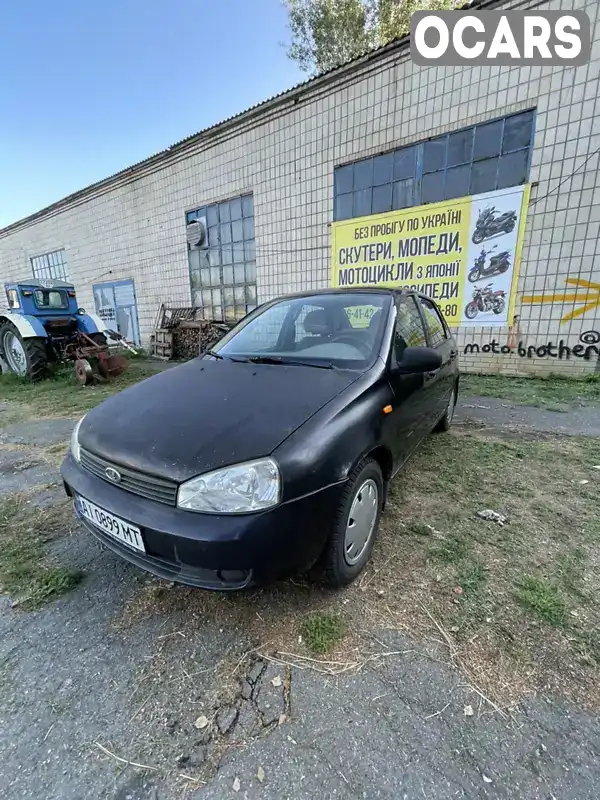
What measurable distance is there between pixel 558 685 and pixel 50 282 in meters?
9.87

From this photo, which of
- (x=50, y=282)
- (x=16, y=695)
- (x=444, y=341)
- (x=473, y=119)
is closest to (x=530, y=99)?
(x=473, y=119)

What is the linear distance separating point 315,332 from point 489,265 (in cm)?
536

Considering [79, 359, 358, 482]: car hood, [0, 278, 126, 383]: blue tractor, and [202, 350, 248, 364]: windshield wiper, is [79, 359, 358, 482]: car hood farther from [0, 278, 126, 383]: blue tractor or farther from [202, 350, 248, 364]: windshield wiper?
[0, 278, 126, 383]: blue tractor

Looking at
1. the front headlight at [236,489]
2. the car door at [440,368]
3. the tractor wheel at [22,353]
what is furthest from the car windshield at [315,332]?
the tractor wheel at [22,353]

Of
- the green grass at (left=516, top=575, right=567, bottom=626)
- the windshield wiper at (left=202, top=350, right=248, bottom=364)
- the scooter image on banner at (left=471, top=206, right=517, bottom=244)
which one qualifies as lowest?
the green grass at (left=516, top=575, right=567, bottom=626)

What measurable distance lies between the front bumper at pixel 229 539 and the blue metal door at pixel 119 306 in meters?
12.2

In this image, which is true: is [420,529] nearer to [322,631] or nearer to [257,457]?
[322,631]

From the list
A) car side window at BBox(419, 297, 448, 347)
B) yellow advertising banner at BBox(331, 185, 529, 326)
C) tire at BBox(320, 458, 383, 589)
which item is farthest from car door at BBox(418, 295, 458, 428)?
yellow advertising banner at BBox(331, 185, 529, 326)

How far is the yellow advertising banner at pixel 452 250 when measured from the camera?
6.33 metres

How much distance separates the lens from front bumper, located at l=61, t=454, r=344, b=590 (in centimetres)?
144

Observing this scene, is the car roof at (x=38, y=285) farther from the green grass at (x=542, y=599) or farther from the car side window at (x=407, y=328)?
the green grass at (x=542, y=599)

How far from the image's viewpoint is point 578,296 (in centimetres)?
600

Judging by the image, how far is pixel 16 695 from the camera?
4.75 feet

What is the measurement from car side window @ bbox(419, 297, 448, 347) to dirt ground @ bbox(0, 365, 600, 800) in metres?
1.61
